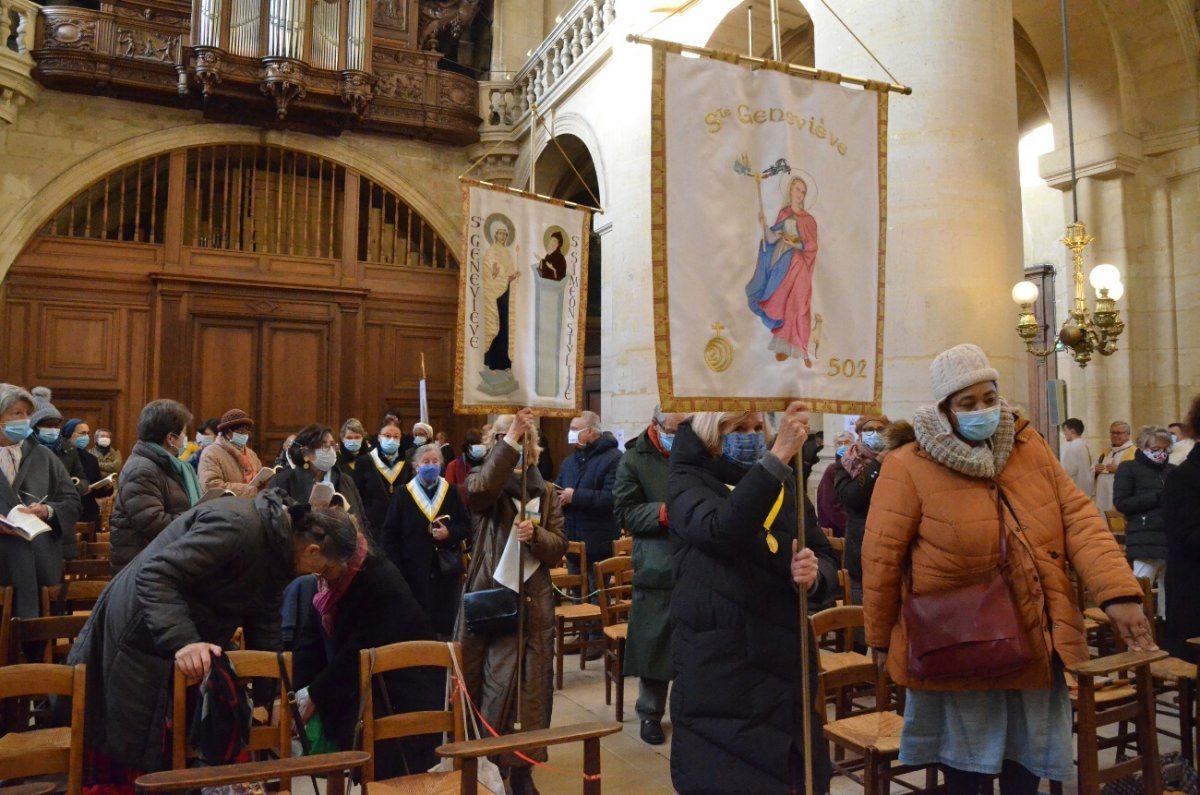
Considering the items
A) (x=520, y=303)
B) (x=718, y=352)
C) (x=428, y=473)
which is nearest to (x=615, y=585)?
(x=428, y=473)

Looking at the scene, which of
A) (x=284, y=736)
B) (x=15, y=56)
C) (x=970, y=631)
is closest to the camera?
(x=970, y=631)

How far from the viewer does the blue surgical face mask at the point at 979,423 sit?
2.47 m

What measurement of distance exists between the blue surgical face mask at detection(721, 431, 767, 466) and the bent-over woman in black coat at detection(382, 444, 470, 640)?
2555 mm

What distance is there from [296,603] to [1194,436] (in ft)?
11.9

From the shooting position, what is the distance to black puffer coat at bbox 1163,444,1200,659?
3541mm

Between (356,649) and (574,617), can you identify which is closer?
(356,649)

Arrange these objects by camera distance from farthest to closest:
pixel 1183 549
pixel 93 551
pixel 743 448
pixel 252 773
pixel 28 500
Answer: pixel 93 551 → pixel 28 500 → pixel 1183 549 → pixel 743 448 → pixel 252 773

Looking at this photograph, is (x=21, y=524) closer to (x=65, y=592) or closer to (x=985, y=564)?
(x=65, y=592)

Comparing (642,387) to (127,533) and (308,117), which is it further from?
(308,117)

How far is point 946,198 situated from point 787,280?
4175 mm

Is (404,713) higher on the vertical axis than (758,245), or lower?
lower

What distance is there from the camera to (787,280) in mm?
2662

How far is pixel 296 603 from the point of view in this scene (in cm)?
337

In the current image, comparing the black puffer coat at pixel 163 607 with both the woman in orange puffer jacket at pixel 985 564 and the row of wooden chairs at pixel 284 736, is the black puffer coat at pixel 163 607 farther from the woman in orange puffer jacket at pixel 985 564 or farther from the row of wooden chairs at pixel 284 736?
the woman in orange puffer jacket at pixel 985 564
